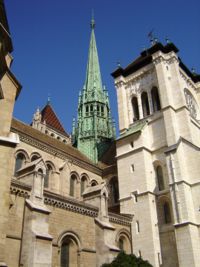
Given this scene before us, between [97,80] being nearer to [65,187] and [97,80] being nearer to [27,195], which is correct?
[65,187]

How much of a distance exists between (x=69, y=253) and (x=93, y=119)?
2110 cm

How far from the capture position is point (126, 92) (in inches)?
1225

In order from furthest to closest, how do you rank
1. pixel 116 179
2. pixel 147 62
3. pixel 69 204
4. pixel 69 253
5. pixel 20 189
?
pixel 147 62 → pixel 116 179 → pixel 69 204 → pixel 69 253 → pixel 20 189

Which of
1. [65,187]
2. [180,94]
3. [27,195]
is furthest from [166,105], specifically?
[27,195]

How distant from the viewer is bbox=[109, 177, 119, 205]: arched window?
88.6ft

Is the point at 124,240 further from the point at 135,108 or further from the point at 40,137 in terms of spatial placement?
the point at 135,108

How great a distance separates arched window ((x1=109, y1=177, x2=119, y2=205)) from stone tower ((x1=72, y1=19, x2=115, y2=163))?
4581 mm

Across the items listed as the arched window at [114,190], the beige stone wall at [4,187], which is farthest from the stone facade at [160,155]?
the beige stone wall at [4,187]

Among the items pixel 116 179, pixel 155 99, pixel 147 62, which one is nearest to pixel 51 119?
pixel 147 62

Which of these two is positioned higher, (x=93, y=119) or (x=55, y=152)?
(x=93, y=119)

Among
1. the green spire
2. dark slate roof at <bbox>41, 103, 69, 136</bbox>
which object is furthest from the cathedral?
dark slate roof at <bbox>41, 103, 69, 136</bbox>

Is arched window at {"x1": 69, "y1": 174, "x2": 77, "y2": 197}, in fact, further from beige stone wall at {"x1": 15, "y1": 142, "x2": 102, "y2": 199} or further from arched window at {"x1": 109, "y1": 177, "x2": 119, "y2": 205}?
arched window at {"x1": 109, "y1": 177, "x2": 119, "y2": 205}

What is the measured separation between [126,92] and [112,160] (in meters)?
6.87

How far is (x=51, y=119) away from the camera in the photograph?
4350cm
